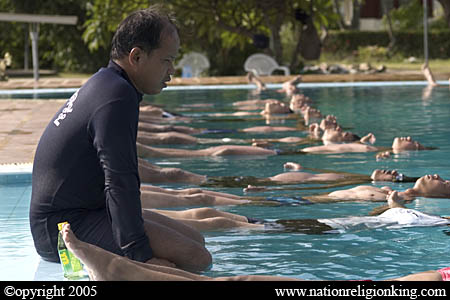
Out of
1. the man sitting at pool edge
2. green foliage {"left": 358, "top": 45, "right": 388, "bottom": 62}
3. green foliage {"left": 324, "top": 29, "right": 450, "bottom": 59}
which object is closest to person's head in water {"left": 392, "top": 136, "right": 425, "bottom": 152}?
the man sitting at pool edge

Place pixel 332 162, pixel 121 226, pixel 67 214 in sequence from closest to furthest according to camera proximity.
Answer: pixel 121 226 → pixel 67 214 → pixel 332 162

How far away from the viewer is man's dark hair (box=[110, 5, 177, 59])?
150 inches

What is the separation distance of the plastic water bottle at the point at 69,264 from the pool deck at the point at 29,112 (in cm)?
409

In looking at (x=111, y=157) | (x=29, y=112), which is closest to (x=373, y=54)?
(x=29, y=112)

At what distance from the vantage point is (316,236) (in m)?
5.59

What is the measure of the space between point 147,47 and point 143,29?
88 mm

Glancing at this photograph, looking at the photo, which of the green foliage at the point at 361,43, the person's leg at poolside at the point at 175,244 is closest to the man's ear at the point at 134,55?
the person's leg at poolside at the point at 175,244

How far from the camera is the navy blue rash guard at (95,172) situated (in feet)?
12.1

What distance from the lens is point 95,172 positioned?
3932mm

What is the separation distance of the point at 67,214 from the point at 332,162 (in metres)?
5.83

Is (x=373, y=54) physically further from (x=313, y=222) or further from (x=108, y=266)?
(x=108, y=266)

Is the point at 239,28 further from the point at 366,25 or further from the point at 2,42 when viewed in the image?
the point at 366,25

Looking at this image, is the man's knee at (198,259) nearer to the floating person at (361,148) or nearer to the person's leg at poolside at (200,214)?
the person's leg at poolside at (200,214)
